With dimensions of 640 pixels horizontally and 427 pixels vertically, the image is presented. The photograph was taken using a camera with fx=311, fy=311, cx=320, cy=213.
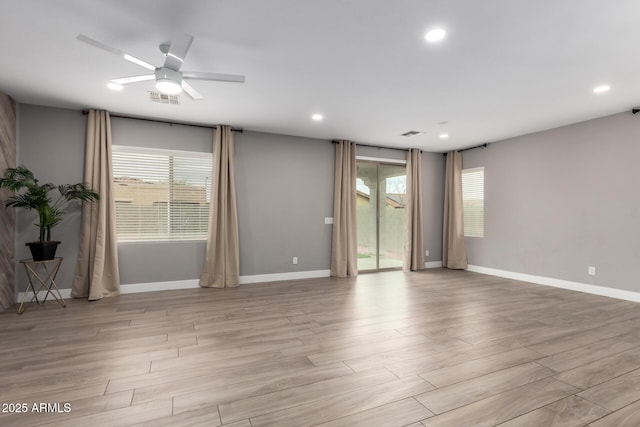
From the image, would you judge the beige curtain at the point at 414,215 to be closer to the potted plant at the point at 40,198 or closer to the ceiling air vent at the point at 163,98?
the ceiling air vent at the point at 163,98

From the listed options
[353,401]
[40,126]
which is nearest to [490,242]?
[353,401]

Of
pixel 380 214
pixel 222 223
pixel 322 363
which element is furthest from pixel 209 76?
pixel 380 214

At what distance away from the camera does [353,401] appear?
2008 millimetres

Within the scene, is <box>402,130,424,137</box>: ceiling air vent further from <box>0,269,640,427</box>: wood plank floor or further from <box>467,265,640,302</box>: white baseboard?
<box>467,265,640,302</box>: white baseboard

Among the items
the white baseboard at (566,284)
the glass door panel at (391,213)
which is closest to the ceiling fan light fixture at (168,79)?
the glass door panel at (391,213)

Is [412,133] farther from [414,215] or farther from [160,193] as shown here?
[160,193]

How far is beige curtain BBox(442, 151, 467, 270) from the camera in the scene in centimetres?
697

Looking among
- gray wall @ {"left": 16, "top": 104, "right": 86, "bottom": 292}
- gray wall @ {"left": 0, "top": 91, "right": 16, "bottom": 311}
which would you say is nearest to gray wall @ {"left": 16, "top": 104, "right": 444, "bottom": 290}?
gray wall @ {"left": 16, "top": 104, "right": 86, "bottom": 292}

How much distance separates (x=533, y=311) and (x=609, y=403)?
82.3 inches

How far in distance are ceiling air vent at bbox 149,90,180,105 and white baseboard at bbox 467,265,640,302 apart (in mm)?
6460

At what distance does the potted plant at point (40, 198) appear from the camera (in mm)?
3756

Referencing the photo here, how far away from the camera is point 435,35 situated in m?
2.58

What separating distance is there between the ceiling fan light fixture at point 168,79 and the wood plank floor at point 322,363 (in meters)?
2.35

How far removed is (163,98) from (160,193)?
1.78 meters
